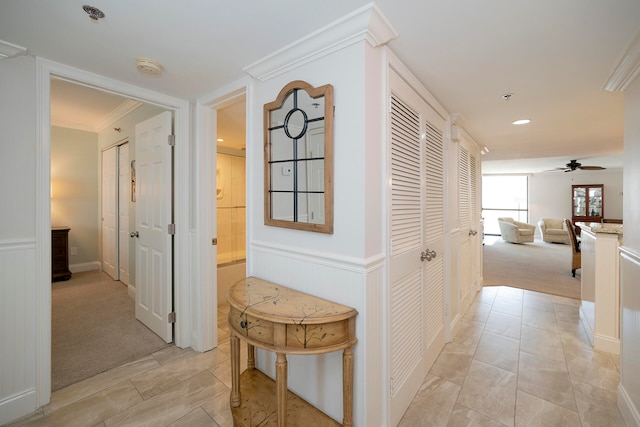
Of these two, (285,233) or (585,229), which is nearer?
(285,233)

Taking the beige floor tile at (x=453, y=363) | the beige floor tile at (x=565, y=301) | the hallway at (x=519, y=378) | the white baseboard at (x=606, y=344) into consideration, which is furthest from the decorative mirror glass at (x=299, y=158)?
the beige floor tile at (x=565, y=301)

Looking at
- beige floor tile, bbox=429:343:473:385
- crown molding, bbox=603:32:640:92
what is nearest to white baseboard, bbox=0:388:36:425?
beige floor tile, bbox=429:343:473:385

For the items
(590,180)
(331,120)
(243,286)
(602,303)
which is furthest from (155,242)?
(590,180)

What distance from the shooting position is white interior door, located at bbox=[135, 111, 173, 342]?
8.14ft

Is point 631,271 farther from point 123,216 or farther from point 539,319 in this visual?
point 123,216

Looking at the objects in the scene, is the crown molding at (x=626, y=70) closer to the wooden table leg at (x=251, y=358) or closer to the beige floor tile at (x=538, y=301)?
the beige floor tile at (x=538, y=301)

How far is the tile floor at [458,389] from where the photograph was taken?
1.69 meters

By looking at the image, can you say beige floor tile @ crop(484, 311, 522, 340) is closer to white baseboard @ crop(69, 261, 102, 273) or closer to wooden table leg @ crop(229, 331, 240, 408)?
wooden table leg @ crop(229, 331, 240, 408)

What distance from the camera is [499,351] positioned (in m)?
2.46

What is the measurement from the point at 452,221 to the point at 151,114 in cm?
340

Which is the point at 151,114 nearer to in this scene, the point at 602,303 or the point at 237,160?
the point at 237,160

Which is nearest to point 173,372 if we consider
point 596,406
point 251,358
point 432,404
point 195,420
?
point 195,420

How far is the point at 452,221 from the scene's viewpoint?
274 cm

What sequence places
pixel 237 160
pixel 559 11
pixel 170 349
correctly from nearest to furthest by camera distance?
1. pixel 559 11
2. pixel 170 349
3. pixel 237 160
